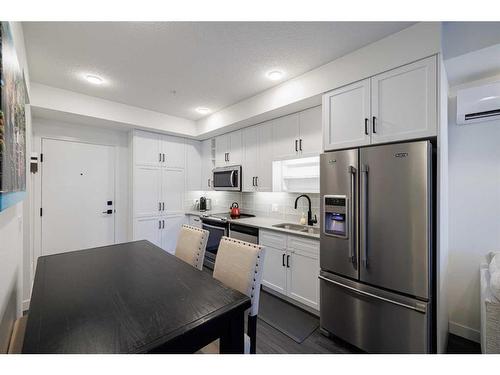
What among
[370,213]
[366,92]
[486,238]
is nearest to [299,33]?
[366,92]

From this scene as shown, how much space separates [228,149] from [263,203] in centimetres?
109

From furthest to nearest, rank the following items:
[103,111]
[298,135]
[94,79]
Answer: [103,111], [298,135], [94,79]

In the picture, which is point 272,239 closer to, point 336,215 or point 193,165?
point 336,215

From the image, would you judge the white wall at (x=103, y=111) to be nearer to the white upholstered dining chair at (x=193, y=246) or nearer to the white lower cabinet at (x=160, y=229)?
the white lower cabinet at (x=160, y=229)

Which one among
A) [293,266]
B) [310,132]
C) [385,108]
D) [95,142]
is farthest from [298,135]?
[95,142]

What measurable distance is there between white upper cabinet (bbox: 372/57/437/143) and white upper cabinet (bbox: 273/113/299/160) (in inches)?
40.4

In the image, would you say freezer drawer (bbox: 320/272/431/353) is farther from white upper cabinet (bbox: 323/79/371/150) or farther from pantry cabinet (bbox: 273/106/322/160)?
pantry cabinet (bbox: 273/106/322/160)

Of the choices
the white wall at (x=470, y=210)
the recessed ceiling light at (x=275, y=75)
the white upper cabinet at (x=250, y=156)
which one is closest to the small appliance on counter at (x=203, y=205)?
the white upper cabinet at (x=250, y=156)

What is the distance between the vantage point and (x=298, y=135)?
2713mm

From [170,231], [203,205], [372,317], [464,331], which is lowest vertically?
[464,331]

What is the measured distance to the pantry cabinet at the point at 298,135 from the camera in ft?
8.32

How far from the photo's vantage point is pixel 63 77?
2.40 m

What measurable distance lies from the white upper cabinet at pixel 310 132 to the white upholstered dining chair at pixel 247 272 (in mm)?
1512

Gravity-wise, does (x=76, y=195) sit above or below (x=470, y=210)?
above
